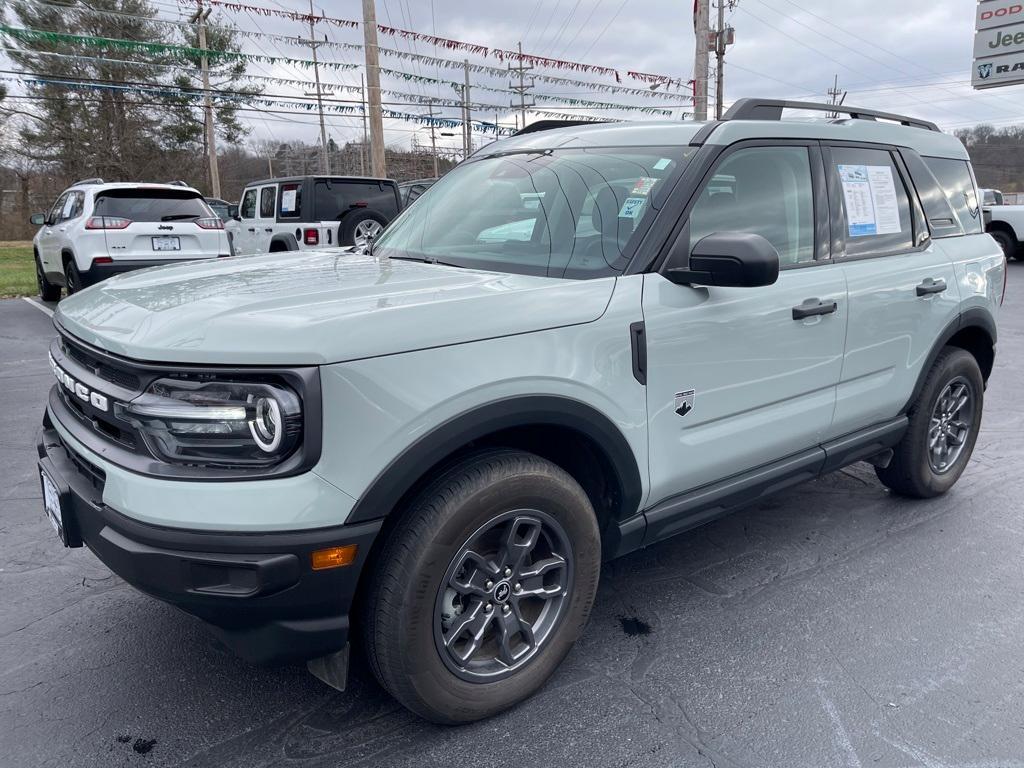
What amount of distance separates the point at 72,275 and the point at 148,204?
1407 millimetres

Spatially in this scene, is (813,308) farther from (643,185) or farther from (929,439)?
(929,439)

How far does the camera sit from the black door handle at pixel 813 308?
9.77 ft

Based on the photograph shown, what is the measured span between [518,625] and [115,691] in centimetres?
136

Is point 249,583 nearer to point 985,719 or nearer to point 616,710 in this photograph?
point 616,710

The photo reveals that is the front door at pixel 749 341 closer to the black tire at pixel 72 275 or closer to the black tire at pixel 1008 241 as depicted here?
the black tire at pixel 72 275

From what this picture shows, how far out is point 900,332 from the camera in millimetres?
3562

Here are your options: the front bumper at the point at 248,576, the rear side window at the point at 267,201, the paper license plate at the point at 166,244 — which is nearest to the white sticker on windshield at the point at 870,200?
the front bumper at the point at 248,576

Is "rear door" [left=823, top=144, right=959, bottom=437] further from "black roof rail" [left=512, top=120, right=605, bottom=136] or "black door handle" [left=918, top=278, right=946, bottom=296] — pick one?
"black roof rail" [left=512, top=120, right=605, bottom=136]

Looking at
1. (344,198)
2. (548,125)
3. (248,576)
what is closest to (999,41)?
(344,198)

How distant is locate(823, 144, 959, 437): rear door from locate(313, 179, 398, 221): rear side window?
10.2 m

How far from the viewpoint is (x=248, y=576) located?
1.84m

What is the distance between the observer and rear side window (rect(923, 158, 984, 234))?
404 centimetres

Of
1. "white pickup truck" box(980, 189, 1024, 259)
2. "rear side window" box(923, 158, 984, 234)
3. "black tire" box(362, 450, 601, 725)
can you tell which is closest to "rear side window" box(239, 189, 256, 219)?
"rear side window" box(923, 158, 984, 234)

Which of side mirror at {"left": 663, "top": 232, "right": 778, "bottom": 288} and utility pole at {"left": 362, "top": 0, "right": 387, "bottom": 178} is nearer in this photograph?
side mirror at {"left": 663, "top": 232, "right": 778, "bottom": 288}
